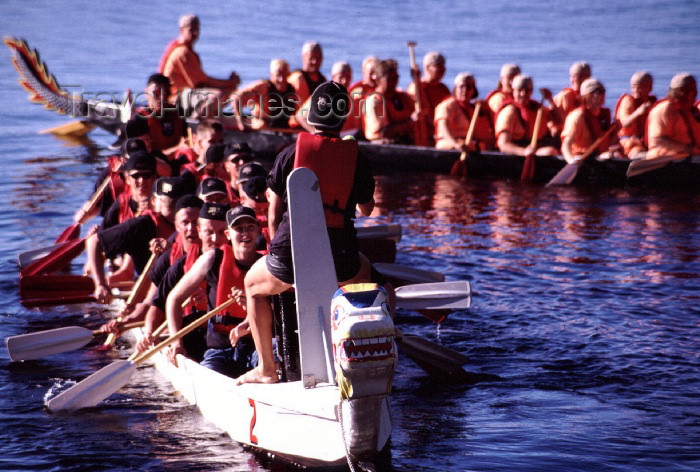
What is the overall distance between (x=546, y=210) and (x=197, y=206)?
6678 mm

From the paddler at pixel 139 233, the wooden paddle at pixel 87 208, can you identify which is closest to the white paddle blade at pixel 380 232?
the paddler at pixel 139 233

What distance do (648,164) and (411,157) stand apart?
3.42m

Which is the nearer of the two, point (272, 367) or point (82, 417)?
point (272, 367)

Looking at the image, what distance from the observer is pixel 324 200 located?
547cm

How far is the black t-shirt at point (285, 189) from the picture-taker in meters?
5.46

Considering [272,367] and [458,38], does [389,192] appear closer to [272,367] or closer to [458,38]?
[272,367]

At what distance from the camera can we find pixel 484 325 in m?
8.65

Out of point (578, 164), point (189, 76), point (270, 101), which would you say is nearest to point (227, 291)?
point (578, 164)

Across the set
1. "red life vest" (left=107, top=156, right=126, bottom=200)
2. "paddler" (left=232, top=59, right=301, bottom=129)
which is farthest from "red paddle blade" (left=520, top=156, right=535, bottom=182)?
"red life vest" (left=107, top=156, right=126, bottom=200)

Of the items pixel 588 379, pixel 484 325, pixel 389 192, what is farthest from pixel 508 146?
pixel 588 379

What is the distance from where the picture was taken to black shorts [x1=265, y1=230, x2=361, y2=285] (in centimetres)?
550

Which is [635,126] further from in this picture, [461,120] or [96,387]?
[96,387]

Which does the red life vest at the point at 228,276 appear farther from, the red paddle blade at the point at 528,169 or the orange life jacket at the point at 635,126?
the orange life jacket at the point at 635,126

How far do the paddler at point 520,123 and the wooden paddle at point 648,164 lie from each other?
1.25m
